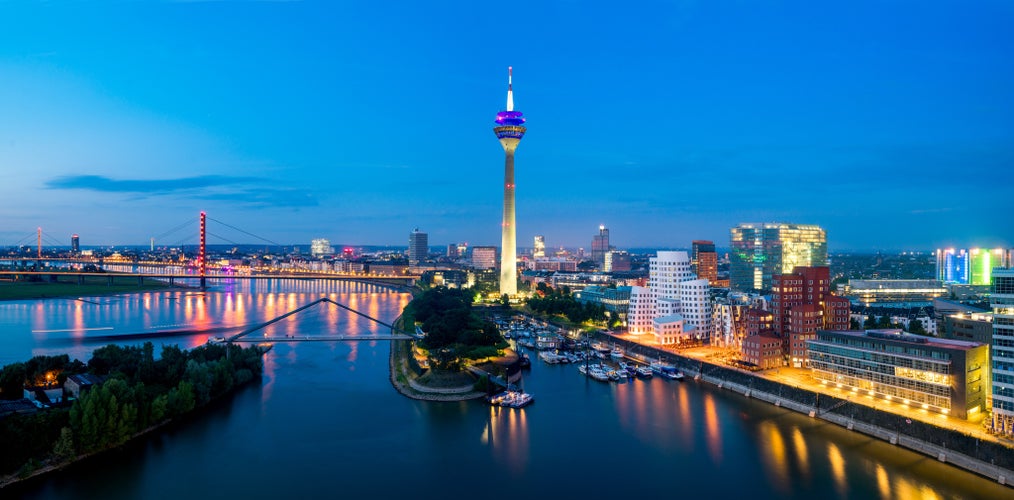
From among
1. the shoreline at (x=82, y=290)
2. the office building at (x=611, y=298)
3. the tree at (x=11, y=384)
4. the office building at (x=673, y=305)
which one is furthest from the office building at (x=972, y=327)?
the shoreline at (x=82, y=290)

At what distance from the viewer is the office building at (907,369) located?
7.58 m

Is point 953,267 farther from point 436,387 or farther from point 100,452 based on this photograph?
point 100,452

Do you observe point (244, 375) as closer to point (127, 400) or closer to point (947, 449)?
point (127, 400)

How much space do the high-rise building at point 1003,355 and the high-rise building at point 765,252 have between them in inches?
765

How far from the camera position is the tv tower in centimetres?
2572

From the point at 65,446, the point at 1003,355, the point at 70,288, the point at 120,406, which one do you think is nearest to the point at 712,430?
the point at 1003,355

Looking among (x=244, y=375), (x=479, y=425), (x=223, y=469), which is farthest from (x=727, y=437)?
(x=244, y=375)

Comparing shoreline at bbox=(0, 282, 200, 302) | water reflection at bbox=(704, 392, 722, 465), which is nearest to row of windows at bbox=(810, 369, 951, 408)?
water reflection at bbox=(704, 392, 722, 465)

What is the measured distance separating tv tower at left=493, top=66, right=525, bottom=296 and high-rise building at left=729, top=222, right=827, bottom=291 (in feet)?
30.4

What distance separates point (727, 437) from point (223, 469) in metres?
6.02

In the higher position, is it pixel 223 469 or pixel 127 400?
pixel 127 400

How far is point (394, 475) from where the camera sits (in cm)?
686

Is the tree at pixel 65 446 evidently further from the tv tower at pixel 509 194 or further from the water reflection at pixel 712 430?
the tv tower at pixel 509 194

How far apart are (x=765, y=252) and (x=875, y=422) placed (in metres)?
19.9
